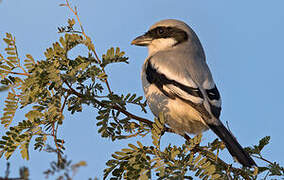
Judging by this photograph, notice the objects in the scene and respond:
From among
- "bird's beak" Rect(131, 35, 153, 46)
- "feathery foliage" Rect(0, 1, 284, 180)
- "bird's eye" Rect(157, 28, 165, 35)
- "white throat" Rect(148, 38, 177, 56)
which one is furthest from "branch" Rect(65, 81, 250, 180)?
"bird's eye" Rect(157, 28, 165, 35)

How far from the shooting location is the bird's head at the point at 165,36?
20.2ft

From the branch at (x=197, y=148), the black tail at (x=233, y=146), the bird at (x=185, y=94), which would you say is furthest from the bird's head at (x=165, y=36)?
the branch at (x=197, y=148)

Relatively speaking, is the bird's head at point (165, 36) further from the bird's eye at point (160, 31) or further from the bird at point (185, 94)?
the bird at point (185, 94)

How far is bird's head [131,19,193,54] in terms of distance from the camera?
6.16 meters

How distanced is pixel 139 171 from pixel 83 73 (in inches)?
43.9

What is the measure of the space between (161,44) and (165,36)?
16 cm

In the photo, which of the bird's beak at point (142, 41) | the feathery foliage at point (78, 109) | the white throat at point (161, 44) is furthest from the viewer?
the bird's beak at point (142, 41)

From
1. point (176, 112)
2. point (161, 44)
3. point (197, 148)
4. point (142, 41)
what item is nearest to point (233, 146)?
point (197, 148)

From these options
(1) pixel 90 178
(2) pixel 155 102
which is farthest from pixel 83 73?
(1) pixel 90 178

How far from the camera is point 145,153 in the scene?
3729 millimetres

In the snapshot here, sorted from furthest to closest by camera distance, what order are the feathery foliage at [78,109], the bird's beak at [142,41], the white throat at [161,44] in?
the bird's beak at [142,41] → the white throat at [161,44] → the feathery foliage at [78,109]

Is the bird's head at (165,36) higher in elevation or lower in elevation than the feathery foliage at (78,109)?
higher

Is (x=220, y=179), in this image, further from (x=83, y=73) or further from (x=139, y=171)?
(x=83, y=73)

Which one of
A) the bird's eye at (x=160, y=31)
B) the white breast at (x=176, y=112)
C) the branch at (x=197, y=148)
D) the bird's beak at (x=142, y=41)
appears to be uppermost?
the bird's eye at (x=160, y=31)
